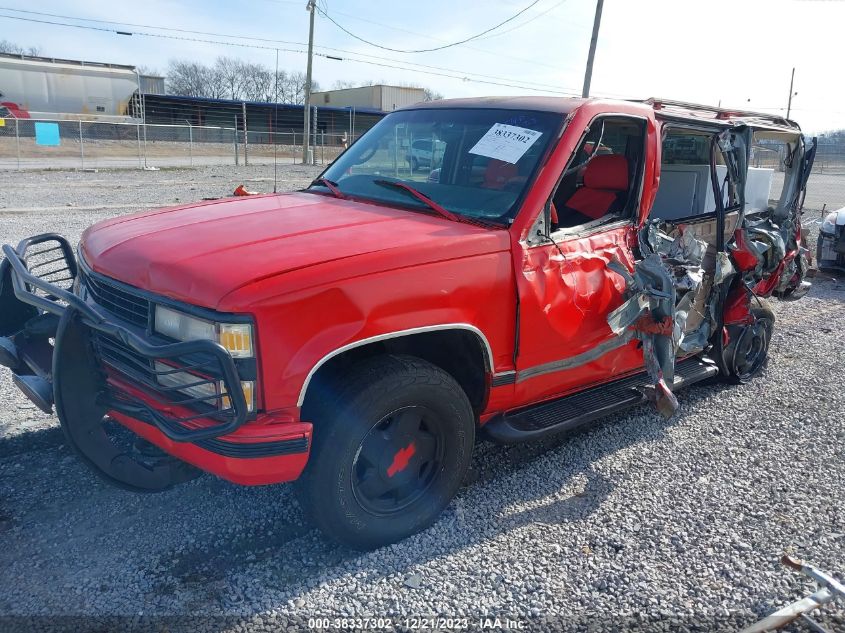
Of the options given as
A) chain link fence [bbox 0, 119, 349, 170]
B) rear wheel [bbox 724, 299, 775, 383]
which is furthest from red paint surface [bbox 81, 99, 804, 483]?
chain link fence [bbox 0, 119, 349, 170]

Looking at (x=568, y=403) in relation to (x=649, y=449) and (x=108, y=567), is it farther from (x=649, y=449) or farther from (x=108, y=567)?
(x=108, y=567)

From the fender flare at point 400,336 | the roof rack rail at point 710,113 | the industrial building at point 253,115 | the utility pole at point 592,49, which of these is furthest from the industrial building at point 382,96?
the fender flare at point 400,336

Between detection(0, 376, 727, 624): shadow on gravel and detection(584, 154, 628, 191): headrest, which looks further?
detection(584, 154, 628, 191): headrest

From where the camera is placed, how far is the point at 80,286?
358 centimetres

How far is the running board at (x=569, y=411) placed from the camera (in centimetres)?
352

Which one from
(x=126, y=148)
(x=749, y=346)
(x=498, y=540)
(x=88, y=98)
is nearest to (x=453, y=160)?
(x=498, y=540)

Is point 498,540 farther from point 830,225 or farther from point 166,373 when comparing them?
point 830,225

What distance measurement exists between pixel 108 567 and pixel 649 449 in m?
3.11

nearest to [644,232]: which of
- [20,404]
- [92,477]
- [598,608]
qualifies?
[598,608]

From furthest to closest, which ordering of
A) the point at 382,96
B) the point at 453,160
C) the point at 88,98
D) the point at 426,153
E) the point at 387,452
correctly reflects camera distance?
the point at 382,96 < the point at 88,98 < the point at 426,153 < the point at 453,160 < the point at 387,452

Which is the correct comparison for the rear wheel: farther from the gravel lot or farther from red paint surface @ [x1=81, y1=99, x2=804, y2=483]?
red paint surface @ [x1=81, y1=99, x2=804, y2=483]

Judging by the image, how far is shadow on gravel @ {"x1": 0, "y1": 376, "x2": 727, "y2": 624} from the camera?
116 inches

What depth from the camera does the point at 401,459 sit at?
3.18m

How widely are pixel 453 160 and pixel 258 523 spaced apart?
2.23 m
